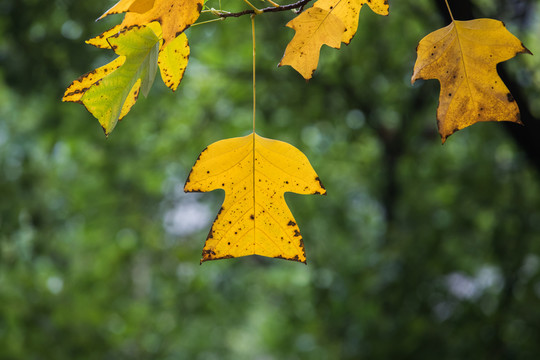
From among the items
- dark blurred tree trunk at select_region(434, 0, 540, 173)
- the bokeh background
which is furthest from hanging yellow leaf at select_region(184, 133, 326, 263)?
the bokeh background

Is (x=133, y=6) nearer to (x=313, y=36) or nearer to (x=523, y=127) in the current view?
(x=313, y=36)

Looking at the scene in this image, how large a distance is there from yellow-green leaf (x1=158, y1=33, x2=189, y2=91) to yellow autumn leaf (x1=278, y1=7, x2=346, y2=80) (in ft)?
0.34

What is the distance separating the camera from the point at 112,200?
2.60 m

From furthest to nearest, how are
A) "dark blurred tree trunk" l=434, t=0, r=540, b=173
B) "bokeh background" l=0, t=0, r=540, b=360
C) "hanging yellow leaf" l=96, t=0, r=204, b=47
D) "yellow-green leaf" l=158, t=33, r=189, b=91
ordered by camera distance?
1. "bokeh background" l=0, t=0, r=540, b=360
2. "dark blurred tree trunk" l=434, t=0, r=540, b=173
3. "yellow-green leaf" l=158, t=33, r=189, b=91
4. "hanging yellow leaf" l=96, t=0, r=204, b=47

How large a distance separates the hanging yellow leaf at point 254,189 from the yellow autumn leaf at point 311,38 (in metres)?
0.09

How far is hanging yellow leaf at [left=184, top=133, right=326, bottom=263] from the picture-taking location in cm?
48

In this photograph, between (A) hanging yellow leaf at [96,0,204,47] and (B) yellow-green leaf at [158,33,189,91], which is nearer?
(A) hanging yellow leaf at [96,0,204,47]

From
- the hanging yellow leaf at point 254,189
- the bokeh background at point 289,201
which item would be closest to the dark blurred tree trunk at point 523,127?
the bokeh background at point 289,201

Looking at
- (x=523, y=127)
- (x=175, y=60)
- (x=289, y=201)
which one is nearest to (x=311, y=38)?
(x=175, y=60)

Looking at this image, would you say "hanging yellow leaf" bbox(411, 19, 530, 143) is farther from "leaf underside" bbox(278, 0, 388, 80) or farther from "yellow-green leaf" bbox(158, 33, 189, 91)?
"yellow-green leaf" bbox(158, 33, 189, 91)

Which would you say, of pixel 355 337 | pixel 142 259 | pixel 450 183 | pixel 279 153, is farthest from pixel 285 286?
pixel 279 153

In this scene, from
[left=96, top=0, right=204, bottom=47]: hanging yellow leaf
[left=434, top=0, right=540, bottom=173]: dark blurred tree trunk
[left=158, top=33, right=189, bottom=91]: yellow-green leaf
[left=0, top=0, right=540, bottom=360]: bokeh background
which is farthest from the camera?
[left=0, top=0, right=540, bottom=360]: bokeh background

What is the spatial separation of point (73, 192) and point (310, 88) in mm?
1499

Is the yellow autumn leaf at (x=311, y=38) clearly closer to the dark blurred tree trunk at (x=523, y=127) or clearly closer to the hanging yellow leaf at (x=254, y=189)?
the hanging yellow leaf at (x=254, y=189)
